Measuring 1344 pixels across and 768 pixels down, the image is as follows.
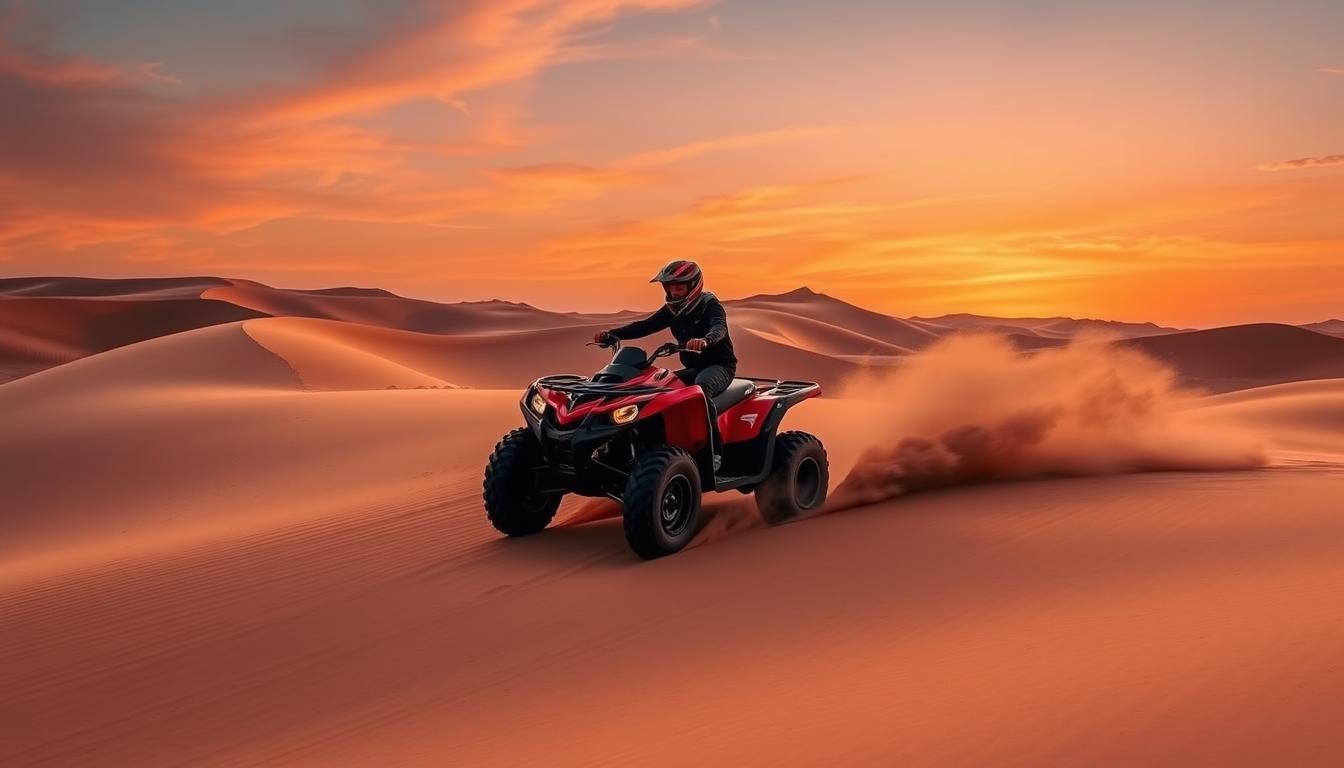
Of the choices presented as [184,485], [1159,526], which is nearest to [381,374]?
[184,485]

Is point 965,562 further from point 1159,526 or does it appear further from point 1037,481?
point 1037,481

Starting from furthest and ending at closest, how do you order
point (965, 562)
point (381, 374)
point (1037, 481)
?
point (381, 374), point (1037, 481), point (965, 562)

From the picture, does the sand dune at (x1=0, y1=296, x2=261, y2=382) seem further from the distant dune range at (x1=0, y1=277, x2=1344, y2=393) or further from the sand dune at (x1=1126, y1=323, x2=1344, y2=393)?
the sand dune at (x1=1126, y1=323, x2=1344, y2=393)

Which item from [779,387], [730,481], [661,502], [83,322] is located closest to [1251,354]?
[779,387]

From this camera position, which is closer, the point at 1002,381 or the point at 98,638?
the point at 98,638

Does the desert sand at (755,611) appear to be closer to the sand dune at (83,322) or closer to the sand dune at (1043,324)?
the sand dune at (83,322)

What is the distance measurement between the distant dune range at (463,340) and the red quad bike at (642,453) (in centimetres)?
2163

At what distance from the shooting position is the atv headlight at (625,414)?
684 centimetres

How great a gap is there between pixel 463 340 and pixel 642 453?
52.6 m

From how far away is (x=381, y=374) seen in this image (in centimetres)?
3281

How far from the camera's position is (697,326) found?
7.74 metres

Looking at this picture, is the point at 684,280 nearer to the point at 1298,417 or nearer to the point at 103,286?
the point at 1298,417

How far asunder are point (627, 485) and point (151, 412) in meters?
14.2

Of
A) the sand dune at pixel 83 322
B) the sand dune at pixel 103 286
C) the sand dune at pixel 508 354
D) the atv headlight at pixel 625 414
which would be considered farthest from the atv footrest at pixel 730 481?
the sand dune at pixel 103 286
